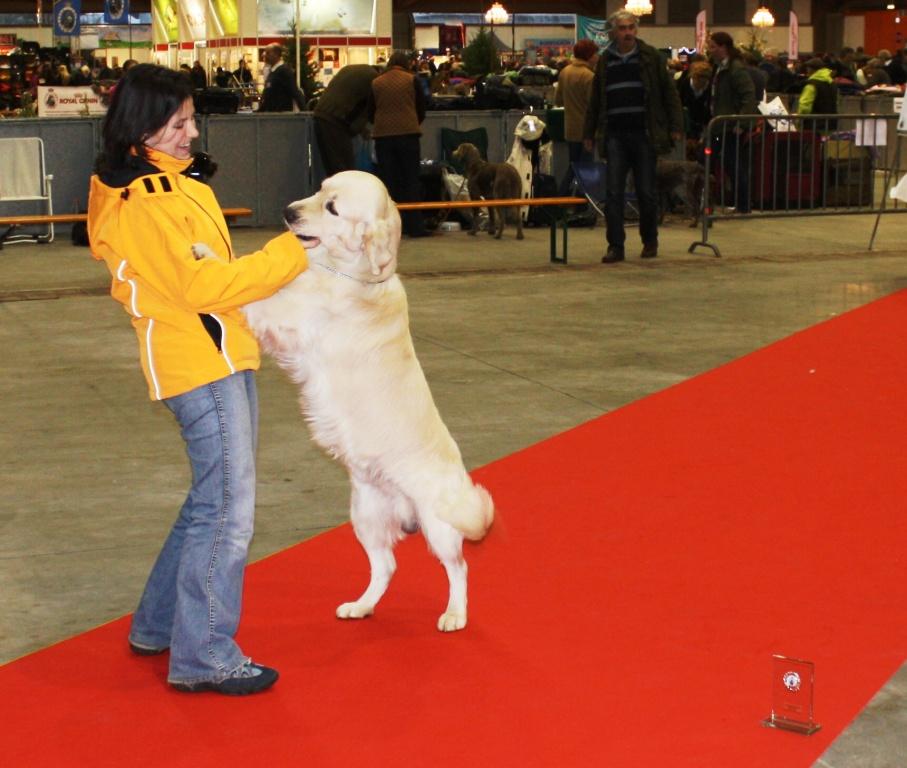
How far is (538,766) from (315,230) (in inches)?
56.6

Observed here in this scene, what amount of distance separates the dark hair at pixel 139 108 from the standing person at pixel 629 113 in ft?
27.2

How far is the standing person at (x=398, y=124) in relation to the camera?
13203 millimetres

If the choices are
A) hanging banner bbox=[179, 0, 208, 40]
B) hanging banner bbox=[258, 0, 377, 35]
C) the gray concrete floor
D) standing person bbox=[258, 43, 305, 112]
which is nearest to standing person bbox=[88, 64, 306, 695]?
the gray concrete floor

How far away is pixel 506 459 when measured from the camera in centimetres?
580

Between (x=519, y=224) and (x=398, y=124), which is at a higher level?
(x=398, y=124)

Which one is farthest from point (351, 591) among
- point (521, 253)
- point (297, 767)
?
point (521, 253)

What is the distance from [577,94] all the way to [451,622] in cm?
1051

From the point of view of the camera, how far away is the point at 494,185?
1324 cm

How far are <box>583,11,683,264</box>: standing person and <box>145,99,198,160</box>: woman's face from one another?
8.24 m

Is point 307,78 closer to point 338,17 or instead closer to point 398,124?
point 398,124

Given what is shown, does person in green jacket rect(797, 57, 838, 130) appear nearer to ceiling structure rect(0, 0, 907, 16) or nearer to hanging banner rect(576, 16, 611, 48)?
hanging banner rect(576, 16, 611, 48)

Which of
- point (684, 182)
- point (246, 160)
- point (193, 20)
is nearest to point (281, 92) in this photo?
point (246, 160)

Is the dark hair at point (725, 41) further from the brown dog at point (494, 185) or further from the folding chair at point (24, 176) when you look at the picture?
the folding chair at point (24, 176)

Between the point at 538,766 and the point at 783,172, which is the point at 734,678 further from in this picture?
the point at 783,172
